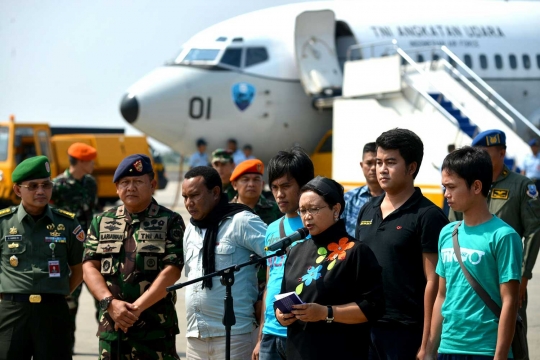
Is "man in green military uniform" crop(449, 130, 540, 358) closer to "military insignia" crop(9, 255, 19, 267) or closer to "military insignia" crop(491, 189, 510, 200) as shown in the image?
"military insignia" crop(491, 189, 510, 200)

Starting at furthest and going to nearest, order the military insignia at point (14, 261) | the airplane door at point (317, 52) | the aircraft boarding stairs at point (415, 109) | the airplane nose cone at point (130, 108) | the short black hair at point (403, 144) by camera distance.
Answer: the airplane door at point (317, 52)
the airplane nose cone at point (130, 108)
the aircraft boarding stairs at point (415, 109)
the military insignia at point (14, 261)
the short black hair at point (403, 144)

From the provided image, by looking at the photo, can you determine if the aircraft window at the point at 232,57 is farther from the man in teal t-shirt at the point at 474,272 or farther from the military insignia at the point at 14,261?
the man in teal t-shirt at the point at 474,272

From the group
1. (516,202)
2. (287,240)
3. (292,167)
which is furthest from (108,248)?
(516,202)

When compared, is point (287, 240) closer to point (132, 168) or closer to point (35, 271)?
point (132, 168)

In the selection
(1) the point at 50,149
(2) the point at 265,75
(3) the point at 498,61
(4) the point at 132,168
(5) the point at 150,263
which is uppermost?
(3) the point at 498,61

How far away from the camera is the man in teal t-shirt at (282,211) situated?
5.01m

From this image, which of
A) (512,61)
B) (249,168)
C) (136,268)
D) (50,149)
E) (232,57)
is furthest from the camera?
(50,149)

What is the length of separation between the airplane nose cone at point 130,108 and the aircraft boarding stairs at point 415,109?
3.61 metres

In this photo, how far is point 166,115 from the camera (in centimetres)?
1777

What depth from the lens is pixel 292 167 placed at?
→ 17.0 feet

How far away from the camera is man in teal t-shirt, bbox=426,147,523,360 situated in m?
4.35

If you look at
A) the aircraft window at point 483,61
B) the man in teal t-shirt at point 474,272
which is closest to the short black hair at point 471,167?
the man in teal t-shirt at point 474,272

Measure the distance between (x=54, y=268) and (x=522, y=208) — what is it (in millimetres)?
3097

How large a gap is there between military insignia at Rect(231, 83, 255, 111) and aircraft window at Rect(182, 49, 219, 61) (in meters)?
0.77
